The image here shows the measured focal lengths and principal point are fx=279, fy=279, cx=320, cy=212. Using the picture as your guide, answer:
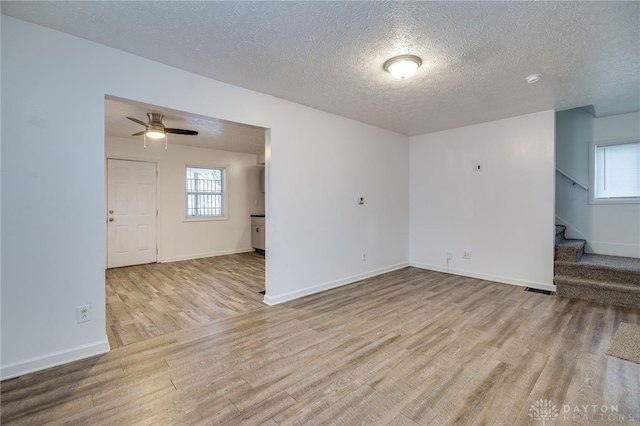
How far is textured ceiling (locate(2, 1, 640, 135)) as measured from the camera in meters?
1.87

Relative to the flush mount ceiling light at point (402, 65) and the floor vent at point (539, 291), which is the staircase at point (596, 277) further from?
the flush mount ceiling light at point (402, 65)

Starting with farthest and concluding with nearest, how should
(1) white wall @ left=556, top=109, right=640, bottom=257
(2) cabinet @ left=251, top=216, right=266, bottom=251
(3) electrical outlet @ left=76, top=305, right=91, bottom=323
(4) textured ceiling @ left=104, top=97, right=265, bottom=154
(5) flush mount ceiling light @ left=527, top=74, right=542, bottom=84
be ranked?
(2) cabinet @ left=251, top=216, right=266, bottom=251
(1) white wall @ left=556, top=109, right=640, bottom=257
(4) textured ceiling @ left=104, top=97, right=265, bottom=154
(5) flush mount ceiling light @ left=527, top=74, right=542, bottom=84
(3) electrical outlet @ left=76, top=305, right=91, bottom=323

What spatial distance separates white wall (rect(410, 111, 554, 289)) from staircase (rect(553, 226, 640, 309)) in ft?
0.65

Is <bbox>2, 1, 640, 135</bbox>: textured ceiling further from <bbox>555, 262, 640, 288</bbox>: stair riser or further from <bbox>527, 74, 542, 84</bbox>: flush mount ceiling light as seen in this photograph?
<bbox>555, 262, 640, 288</bbox>: stair riser

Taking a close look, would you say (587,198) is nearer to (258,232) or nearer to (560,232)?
(560,232)

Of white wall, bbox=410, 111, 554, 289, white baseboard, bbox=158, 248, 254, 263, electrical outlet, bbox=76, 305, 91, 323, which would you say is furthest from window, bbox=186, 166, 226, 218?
white wall, bbox=410, 111, 554, 289

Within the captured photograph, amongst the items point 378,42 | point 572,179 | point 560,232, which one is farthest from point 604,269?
point 378,42

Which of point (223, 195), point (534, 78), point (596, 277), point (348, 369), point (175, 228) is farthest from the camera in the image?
point (223, 195)

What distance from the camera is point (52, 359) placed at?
212 cm

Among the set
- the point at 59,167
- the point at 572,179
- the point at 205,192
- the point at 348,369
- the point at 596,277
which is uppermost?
the point at 572,179

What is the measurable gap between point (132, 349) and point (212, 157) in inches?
192

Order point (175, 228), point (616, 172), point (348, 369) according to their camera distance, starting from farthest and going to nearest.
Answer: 1. point (175, 228)
2. point (616, 172)
3. point (348, 369)

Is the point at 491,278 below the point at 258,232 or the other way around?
below

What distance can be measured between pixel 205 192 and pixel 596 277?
7081 millimetres
